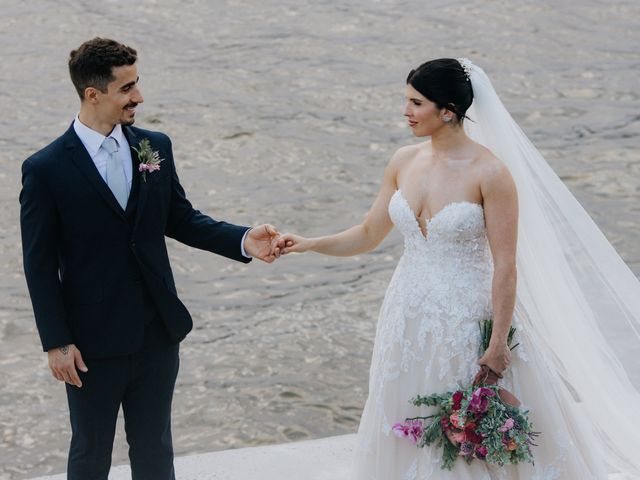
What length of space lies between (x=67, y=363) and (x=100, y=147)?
0.66 m

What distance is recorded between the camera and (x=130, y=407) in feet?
11.3

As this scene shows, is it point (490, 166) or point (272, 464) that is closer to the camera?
point (490, 166)

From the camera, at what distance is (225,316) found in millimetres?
6891

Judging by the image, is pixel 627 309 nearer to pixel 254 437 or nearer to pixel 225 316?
pixel 254 437

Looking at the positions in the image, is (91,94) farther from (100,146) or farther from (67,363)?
(67,363)

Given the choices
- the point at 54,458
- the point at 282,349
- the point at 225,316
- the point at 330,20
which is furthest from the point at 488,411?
the point at 330,20

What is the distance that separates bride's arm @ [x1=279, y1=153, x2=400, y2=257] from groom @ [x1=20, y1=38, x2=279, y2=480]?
0.64 meters

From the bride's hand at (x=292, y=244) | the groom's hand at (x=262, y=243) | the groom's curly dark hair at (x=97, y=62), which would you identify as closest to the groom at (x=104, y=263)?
the groom's curly dark hair at (x=97, y=62)

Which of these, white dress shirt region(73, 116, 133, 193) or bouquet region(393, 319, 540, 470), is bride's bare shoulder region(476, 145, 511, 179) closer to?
bouquet region(393, 319, 540, 470)

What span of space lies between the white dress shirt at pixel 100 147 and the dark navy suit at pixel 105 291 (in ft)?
0.08

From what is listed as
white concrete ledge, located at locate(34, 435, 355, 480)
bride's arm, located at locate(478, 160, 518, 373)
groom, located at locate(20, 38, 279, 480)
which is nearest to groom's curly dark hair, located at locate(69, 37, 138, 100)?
groom, located at locate(20, 38, 279, 480)

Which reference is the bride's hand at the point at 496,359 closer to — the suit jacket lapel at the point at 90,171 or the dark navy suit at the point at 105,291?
the dark navy suit at the point at 105,291

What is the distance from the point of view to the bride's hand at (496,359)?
341 centimetres

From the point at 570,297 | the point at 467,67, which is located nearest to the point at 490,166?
the point at 467,67
